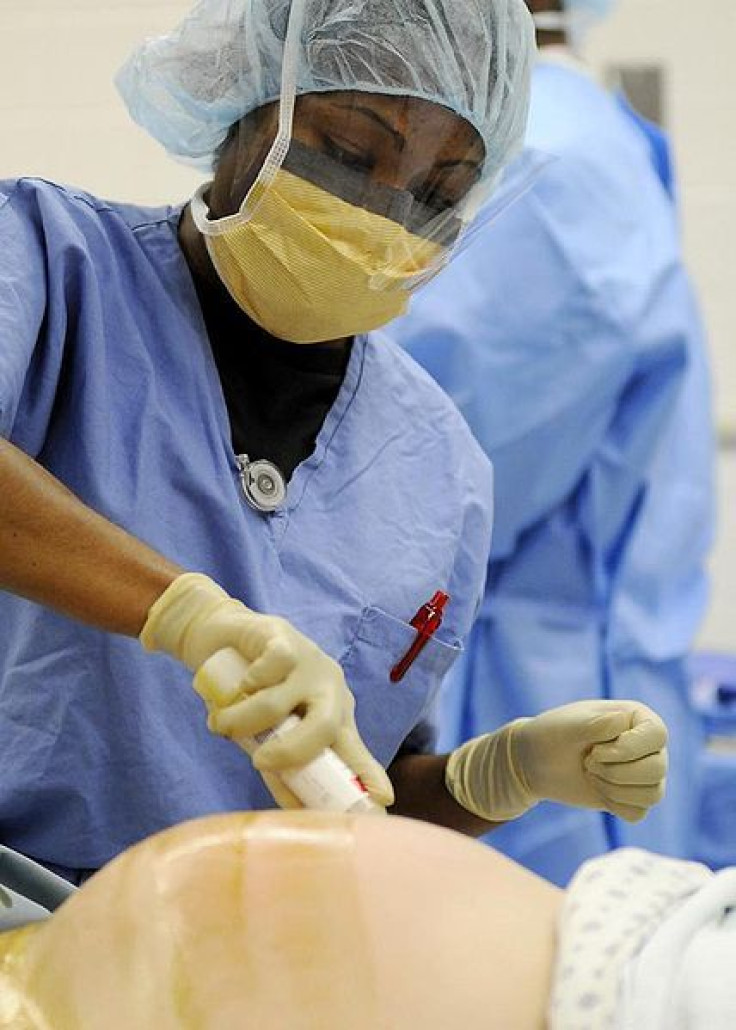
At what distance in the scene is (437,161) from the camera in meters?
1.33

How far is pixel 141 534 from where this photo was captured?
1.24 metres

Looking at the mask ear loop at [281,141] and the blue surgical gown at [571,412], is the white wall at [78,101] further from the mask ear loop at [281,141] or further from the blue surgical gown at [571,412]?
the mask ear loop at [281,141]

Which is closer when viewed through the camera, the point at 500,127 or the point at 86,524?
the point at 86,524

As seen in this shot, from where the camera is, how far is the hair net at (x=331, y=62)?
1.29 metres

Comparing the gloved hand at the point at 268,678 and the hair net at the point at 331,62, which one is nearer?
Answer: the gloved hand at the point at 268,678

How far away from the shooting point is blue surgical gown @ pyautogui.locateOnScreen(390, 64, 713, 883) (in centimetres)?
217

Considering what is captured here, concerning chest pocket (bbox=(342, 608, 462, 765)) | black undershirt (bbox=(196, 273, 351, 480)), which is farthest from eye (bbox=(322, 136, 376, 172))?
chest pocket (bbox=(342, 608, 462, 765))

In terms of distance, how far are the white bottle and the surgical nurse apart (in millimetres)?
70

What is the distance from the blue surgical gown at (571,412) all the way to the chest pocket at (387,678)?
815mm

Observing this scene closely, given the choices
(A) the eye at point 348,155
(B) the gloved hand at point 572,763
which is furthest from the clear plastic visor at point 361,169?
(B) the gloved hand at point 572,763

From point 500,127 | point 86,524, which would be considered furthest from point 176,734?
point 500,127

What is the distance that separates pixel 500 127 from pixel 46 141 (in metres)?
1.51

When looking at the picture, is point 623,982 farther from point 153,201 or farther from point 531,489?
point 153,201

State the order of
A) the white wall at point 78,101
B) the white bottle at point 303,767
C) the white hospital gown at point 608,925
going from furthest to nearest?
the white wall at point 78,101
the white bottle at point 303,767
the white hospital gown at point 608,925
